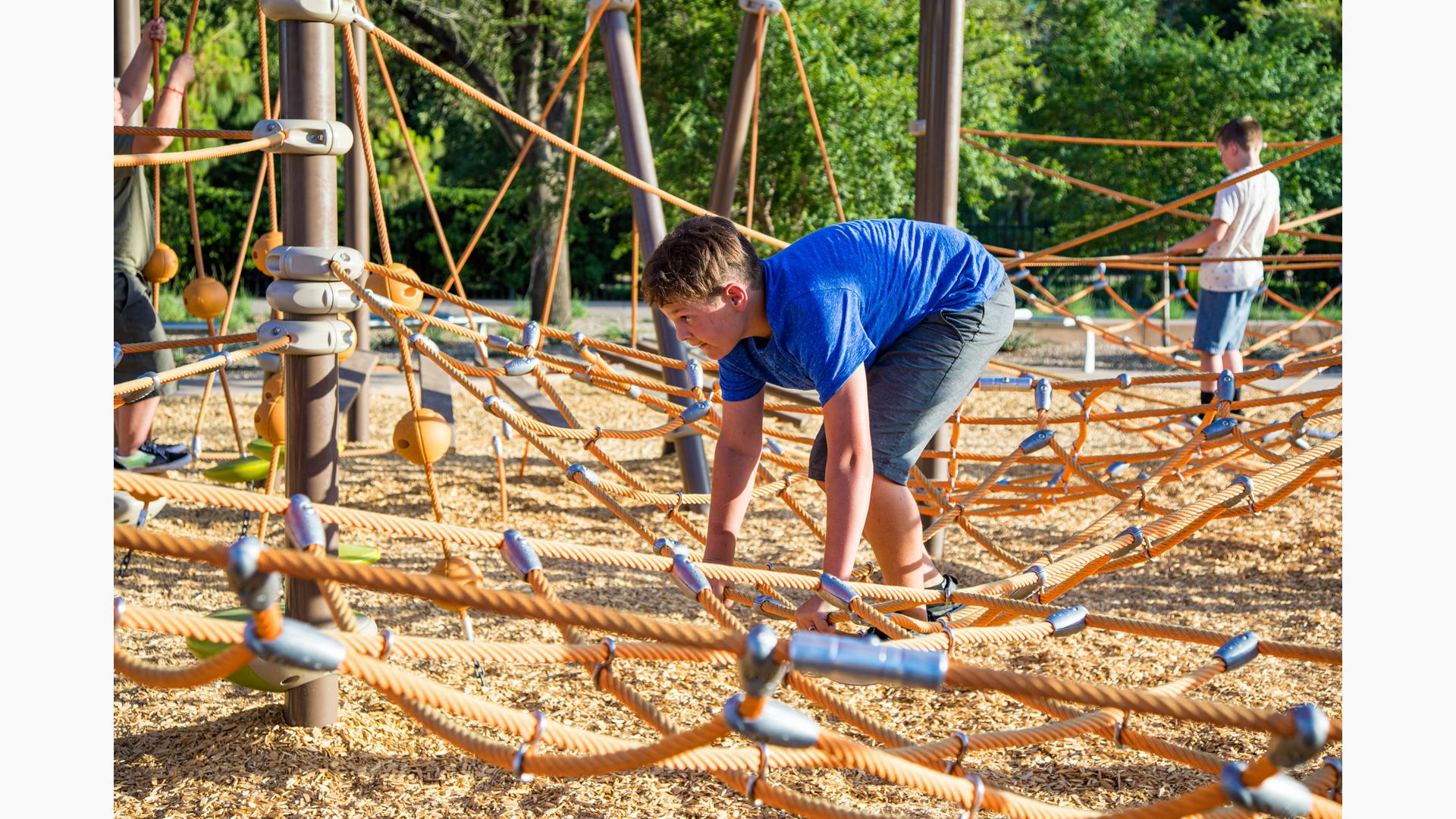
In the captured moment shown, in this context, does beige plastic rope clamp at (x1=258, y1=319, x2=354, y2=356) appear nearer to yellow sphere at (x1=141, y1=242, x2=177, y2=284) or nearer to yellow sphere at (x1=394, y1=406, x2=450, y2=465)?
yellow sphere at (x1=394, y1=406, x2=450, y2=465)

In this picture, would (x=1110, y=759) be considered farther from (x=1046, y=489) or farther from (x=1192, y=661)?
(x=1046, y=489)

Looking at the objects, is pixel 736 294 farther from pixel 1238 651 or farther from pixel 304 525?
pixel 1238 651

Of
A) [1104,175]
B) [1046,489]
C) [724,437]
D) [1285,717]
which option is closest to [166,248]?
[724,437]

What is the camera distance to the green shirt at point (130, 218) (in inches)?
148

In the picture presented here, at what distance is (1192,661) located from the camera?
3008mm

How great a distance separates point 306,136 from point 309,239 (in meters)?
0.20

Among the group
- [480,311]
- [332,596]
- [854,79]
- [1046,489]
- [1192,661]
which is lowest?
[1192,661]

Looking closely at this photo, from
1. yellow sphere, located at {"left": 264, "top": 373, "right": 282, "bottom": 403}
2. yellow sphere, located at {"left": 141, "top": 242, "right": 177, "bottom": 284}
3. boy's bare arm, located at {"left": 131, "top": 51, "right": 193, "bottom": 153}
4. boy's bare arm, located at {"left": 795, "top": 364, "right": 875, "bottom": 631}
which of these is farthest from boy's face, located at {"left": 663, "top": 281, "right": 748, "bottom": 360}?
yellow sphere, located at {"left": 141, "top": 242, "right": 177, "bottom": 284}

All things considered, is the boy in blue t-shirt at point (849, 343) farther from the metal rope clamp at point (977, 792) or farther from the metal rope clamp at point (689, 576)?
the metal rope clamp at point (977, 792)

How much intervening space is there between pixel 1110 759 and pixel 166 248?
10.7 ft

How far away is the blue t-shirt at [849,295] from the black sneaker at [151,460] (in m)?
2.43

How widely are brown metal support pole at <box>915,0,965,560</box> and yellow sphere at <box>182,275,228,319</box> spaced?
2.27 meters

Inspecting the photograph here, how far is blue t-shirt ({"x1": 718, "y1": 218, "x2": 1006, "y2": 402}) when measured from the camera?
194 cm

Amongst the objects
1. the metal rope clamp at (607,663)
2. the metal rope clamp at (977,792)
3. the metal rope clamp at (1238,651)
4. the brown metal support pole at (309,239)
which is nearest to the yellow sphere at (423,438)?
the brown metal support pole at (309,239)
